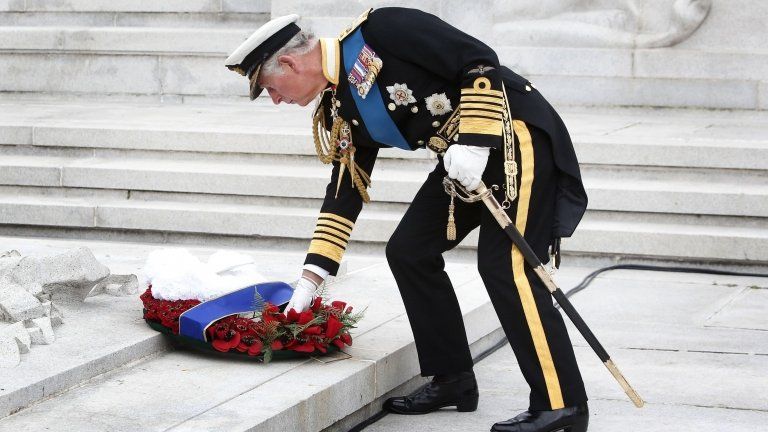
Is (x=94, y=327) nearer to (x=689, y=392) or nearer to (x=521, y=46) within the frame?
(x=689, y=392)

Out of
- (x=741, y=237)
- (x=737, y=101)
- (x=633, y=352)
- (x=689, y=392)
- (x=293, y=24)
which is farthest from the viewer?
(x=737, y=101)

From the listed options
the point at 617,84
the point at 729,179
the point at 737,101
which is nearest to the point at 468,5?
the point at 617,84

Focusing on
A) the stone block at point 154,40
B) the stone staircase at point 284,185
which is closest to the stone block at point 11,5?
the stone block at point 154,40

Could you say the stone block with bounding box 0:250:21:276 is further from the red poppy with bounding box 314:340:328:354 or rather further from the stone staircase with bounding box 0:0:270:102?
the stone staircase with bounding box 0:0:270:102

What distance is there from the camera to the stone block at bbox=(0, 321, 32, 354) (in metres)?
4.12

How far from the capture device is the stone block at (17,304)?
4342mm

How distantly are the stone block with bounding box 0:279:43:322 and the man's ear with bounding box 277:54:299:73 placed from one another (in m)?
1.26

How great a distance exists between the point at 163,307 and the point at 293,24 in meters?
1.14

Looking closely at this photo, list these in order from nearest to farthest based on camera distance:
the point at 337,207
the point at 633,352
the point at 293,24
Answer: the point at 293,24 < the point at 337,207 < the point at 633,352

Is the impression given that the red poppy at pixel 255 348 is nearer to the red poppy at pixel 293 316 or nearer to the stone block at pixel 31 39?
the red poppy at pixel 293 316

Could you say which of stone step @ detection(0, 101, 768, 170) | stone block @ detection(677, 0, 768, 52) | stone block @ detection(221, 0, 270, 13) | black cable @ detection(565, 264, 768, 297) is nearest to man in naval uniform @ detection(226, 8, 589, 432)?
black cable @ detection(565, 264, 768, 297)

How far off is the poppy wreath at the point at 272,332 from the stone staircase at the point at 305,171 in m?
3.34

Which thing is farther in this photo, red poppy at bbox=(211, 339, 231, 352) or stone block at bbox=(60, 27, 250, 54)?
stone block at bbox=(60, 27, 250, 54)

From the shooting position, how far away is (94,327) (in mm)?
4523
